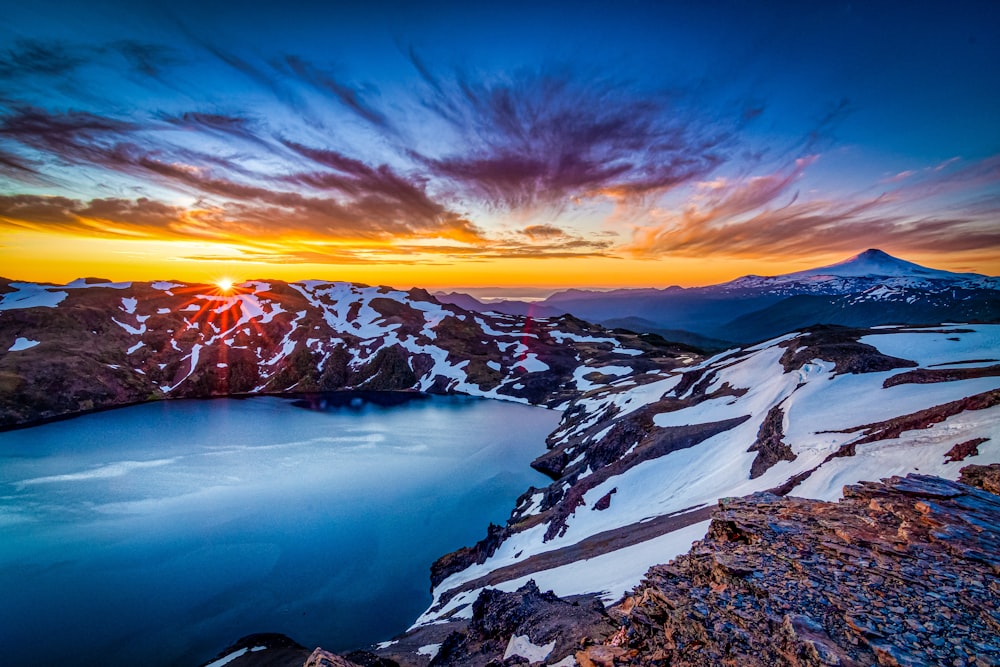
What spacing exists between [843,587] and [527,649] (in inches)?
477

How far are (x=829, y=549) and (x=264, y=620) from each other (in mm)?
40258

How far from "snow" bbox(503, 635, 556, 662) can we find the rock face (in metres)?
5.28

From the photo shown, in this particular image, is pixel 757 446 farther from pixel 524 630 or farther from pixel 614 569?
pixel 524 630

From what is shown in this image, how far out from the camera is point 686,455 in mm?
36188

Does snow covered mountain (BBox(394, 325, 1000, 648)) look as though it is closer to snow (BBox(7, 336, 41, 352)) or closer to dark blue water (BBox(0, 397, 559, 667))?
dark blue water (BBox(0, 397, 559, 667))

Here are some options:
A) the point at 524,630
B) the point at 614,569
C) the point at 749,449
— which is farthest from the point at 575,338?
the point at 524,630

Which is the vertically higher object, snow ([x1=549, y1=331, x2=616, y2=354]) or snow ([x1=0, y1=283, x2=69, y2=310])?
snow ([x1=0, y1=283, x2=69, y2=310])

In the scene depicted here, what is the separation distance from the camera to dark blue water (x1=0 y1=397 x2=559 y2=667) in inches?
1254

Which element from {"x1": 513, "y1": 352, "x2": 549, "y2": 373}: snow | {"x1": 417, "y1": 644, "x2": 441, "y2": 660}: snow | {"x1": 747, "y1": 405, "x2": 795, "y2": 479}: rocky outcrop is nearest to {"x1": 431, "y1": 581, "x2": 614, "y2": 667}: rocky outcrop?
{"x1": 417, "y1": 644, "x2": 441, "y2": 660}: snow

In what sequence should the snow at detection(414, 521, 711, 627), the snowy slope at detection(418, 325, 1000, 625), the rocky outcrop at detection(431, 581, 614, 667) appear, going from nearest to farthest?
the rocky outcrop at detection(431, 581, 614, 667), the snowy slope at detection(418, 325, 1000, 625), the snow at detection(414, 521, 711, 627)

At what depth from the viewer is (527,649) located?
52.3 ft

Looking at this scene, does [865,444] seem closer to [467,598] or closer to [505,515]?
[467,598]

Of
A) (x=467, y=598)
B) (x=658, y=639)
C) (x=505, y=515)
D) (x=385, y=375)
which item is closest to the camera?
(x=658, y=639)

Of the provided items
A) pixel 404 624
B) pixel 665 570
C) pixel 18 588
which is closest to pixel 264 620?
pixel 404 624
